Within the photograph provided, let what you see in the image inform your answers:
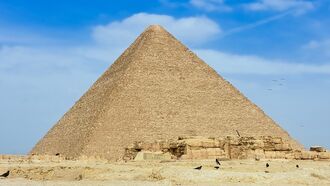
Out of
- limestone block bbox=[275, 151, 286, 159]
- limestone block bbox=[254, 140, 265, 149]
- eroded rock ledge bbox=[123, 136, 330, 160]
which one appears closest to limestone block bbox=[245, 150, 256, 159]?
eroded rock ledge bbox=[123, 136, 330, 160]

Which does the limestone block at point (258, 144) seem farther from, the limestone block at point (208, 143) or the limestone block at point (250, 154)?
the limestone block at point (208, 143)

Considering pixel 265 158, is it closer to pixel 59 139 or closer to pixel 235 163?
pixel 235 163

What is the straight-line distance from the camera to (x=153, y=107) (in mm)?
53375

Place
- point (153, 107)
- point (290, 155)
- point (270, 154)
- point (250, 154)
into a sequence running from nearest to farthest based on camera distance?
point (250, 154), point (270, 154), point (290, 155), point (153, 107)

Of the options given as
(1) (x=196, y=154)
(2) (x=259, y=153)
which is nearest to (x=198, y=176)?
(1) (x=196, y=154)

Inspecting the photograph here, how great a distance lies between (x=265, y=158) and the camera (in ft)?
79.5

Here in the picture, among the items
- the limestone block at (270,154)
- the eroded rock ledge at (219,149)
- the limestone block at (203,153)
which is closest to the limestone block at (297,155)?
the eroded rock ledge at (219,149)

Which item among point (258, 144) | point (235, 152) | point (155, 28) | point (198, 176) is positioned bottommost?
point (198, 176)

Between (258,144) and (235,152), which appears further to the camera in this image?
(258,144)

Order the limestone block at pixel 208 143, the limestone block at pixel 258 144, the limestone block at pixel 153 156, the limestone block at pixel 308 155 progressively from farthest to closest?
the limestone block at pixel 308 155
the limestone block at pixel 258 144
the limestone block at pixel 153 156
the limestone block at pixel 208 143

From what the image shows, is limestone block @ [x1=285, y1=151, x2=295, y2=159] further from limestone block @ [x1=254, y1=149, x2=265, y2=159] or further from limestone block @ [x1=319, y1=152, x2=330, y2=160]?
limestone block @ [x1=319, y1=152, x2=330, y2=160]

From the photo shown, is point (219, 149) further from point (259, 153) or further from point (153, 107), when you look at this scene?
point (153, 107)

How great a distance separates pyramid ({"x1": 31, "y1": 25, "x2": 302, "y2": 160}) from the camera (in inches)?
1978

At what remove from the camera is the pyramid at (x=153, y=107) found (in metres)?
50.2
